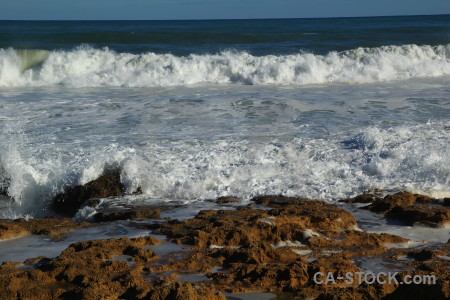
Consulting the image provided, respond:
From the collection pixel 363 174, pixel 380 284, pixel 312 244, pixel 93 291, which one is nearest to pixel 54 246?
pixel 93 291

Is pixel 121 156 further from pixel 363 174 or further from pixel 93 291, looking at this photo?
pixel 93 291

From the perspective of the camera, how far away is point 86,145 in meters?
9.05

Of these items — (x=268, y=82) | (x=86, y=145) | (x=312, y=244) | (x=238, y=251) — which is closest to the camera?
(x=238, y=251)

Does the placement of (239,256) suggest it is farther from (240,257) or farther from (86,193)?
(86,193)

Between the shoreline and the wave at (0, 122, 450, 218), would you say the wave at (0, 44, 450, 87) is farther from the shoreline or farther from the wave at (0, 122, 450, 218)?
the shoreline

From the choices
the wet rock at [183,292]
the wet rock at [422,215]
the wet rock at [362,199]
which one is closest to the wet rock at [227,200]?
the wet rock at [362,199]

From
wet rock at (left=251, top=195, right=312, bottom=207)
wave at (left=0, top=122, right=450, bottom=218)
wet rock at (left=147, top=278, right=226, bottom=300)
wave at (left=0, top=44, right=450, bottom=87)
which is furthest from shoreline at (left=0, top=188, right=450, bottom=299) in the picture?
wave at (left=0, top=44, right=450, bottom=87)

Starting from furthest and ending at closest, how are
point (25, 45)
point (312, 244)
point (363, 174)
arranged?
point (25, 45)
point (363, 174)
point (312, 244)

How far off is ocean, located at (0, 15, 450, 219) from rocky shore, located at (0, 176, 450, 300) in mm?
961

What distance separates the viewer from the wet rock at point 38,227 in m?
5.49

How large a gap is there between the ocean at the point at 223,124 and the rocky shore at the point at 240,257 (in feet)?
3.15

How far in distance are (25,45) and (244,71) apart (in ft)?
38.3

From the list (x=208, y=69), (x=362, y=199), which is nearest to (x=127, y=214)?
(x=362, y=199)

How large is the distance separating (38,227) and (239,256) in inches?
87.8
